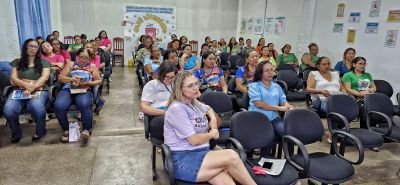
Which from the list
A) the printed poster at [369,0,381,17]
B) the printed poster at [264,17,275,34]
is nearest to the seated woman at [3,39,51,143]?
the printed poster at [369,0,381,17]

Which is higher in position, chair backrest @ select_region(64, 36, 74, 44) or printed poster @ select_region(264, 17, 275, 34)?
printed poster @ select_region(264, 17, 275, 34)

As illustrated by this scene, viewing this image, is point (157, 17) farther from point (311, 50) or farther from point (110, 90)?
point (311, 50)

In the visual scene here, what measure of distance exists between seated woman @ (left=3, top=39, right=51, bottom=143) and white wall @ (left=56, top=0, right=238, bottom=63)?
6075 mm

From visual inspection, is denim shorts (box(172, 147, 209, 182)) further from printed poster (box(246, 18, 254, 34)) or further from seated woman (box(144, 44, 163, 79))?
printed poster (box(246, 18, 254, 34))

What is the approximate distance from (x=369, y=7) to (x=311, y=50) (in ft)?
4.26

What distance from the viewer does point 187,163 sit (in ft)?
6.66

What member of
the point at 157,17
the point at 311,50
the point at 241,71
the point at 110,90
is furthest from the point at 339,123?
the point at 157,17

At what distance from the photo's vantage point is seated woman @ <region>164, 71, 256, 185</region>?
2004 millimetres

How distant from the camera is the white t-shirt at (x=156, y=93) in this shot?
2.94 metres

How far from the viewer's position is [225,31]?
35.1ft

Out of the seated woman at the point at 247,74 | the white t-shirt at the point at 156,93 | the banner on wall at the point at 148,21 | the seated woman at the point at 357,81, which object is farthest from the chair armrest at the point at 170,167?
the banner on wall at the point at 148,21

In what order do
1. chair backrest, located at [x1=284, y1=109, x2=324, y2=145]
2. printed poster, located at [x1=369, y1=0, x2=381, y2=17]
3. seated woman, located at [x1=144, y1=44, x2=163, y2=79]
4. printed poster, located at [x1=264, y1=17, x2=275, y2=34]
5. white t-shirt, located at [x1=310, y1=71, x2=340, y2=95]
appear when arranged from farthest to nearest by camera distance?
printed poster, located at [x1=264, y1=17, x2=275, y2=34]
printed poster, located at [x1=369, y1=0, x2=381, y2=17]
seated woman, located at [x1=144, y1=44, x2=163, y2=79]
white t-shirt, located at [x1=310, y1=71, x2=340, y2=95]
chair backrest, located at [x1=284, y1=109, x2=324, y2=145]

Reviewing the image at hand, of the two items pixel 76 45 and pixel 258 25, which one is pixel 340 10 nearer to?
pixel 258 25

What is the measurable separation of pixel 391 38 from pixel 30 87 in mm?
Answer: 5582
